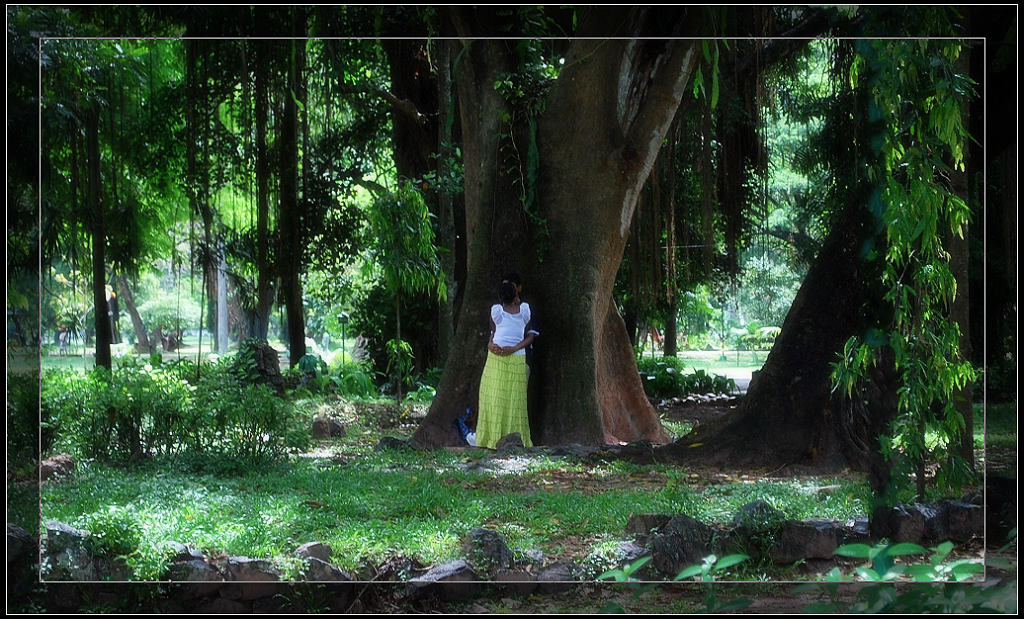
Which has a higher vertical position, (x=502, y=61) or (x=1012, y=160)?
(x=502, y=61)

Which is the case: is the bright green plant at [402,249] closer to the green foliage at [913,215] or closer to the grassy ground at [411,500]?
the grassy ground at [411,500]

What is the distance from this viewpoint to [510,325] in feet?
12.1

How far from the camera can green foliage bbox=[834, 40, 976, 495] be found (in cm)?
362

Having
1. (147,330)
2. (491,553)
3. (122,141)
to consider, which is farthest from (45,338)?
(491,553)

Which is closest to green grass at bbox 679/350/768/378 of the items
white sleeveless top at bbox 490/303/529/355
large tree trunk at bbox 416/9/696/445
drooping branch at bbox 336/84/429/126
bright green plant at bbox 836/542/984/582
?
large tree trunk at bbox 416/9/696/445

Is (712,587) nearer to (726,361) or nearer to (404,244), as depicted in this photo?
(726,361)

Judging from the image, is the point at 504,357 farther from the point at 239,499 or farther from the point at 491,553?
the point at 239,499

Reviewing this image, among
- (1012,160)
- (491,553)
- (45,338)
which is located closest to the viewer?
(491,553)

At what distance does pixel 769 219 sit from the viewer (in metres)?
3.62

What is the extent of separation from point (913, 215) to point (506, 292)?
59.8 inches

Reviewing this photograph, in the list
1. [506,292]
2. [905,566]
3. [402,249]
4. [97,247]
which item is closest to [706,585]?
[905,566]

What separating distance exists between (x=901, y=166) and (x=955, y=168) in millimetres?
244

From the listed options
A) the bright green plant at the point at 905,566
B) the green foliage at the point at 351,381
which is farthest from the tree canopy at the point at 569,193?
the bright green plant at the point at 905,566

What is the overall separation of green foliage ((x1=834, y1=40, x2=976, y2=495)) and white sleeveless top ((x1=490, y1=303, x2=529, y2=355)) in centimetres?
116
